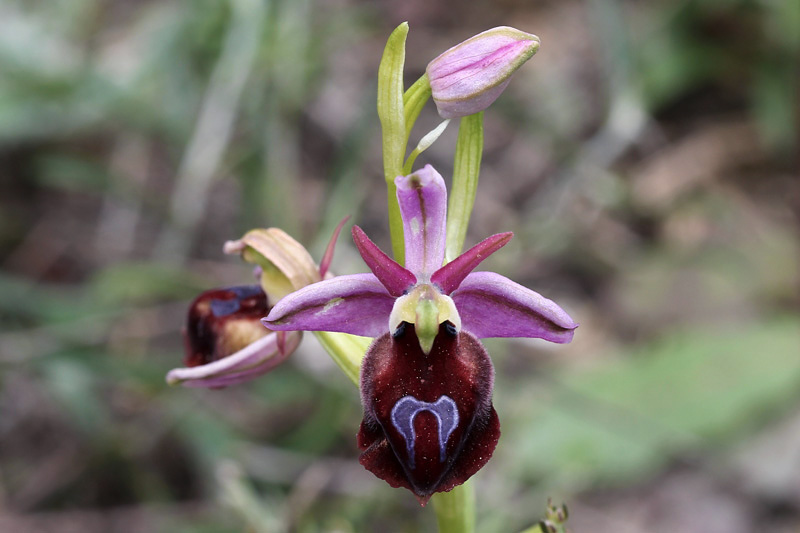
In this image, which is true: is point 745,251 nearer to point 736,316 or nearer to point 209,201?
point 736,316

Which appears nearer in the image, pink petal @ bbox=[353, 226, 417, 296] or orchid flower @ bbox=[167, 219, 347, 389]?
pink petal @ bbox=[353, 226, 417, 296]

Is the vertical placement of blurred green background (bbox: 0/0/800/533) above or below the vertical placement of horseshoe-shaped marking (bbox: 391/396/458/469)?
below

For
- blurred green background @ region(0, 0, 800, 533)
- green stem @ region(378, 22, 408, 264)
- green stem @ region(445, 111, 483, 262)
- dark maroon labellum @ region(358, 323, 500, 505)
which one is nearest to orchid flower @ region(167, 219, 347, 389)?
green stem @ region(378, 22, 408, 264)

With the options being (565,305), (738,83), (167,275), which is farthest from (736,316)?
(167,275)

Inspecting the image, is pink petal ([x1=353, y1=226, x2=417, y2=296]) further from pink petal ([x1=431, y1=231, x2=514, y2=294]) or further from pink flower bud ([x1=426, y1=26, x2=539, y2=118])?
pink flower bud ([x1=426, y1=26, x2=539, y2=118])

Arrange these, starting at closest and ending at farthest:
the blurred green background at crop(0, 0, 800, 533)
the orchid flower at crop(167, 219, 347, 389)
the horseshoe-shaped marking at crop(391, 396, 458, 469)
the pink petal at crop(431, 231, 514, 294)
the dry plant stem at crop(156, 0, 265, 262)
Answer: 1. the horseshoe-shaped marking at crop(391, 396, 458, 469)
2. the pink petal at crop(431, 231, 514, 294)
3. the orchid flower at crop(167, 219, 347, 389)
4. the dry plant stem at crop(156, 0, 265, 262)
5. the blurred green background at crop(0, 0, 800, 533)

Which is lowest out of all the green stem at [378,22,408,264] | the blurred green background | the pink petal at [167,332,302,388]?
the blurred green background
